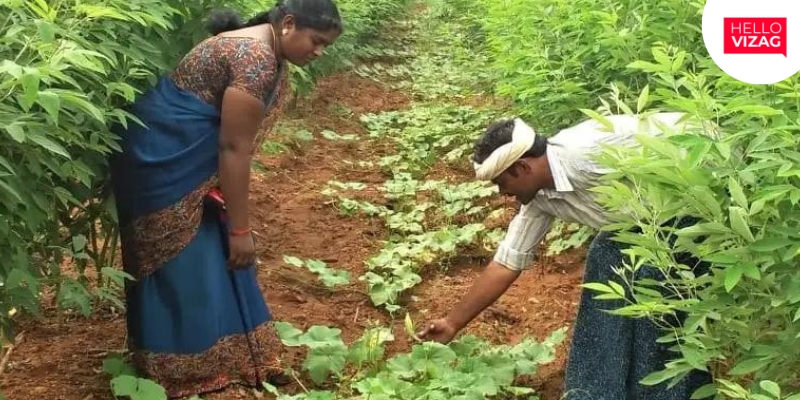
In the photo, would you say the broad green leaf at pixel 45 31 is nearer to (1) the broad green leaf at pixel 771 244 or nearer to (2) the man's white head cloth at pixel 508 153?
(2) the man's white head cloth at pixel 508 153

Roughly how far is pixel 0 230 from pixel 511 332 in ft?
7.22

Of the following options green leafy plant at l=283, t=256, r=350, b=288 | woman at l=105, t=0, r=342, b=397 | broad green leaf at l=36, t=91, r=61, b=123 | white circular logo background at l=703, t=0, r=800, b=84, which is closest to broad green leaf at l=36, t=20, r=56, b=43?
broad green leaf at l=36, t=91, r=61, b=123

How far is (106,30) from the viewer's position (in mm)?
2727

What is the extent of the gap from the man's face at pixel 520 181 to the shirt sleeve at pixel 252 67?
2.65 ft

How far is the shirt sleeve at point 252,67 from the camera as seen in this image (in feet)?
9.35

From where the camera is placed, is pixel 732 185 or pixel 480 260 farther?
pixel 480 260

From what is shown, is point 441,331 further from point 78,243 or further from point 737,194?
point 737,194

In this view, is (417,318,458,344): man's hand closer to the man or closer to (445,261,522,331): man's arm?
(445,261,522,331): man's arm

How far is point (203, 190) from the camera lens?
306cm

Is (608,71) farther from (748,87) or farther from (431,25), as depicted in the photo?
(431,25)

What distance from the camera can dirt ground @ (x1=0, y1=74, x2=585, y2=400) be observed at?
3314 mm

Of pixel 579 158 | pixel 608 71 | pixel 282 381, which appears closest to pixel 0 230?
pixel 282 381

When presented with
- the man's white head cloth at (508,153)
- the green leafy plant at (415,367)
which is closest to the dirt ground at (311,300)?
the green leafy plant at (415,367)

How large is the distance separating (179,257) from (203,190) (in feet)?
0.83
